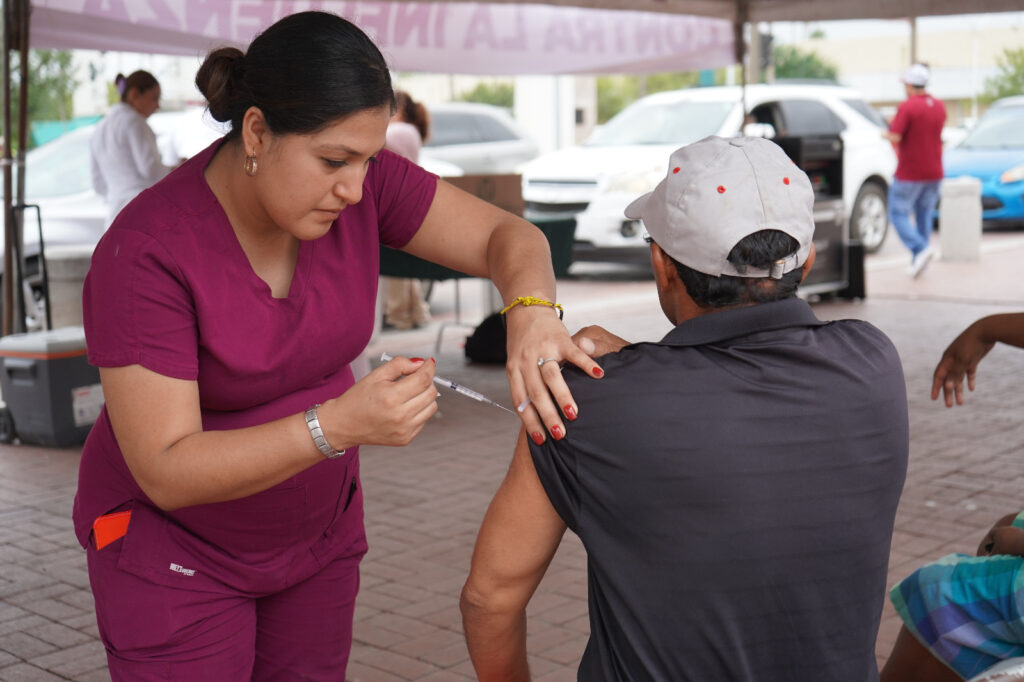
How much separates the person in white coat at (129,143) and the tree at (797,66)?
111ft

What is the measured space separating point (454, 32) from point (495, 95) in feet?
92.7

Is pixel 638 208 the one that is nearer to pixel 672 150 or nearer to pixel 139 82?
pixel 139 82

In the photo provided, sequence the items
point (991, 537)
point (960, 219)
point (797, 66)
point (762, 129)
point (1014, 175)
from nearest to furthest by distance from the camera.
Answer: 1. point (991, 537)
2. point (762, 129)
3. point (960, 219)
4. point (1014, 175)
5. point (797, 66)

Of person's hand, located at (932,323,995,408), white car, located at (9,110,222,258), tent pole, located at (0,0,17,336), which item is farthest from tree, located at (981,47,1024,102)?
person's hand, located at (932,323,995,408)

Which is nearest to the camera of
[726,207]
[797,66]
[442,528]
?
[726,207]

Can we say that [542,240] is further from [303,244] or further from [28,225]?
[28,225]

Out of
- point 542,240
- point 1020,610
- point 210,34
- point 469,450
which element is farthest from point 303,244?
point 210,34

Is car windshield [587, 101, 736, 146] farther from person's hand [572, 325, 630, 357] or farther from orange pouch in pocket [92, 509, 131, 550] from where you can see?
orange pouch in pocket [92, 509, 131, 550]

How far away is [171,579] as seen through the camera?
199cm

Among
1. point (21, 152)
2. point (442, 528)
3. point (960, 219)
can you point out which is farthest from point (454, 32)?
point (960, 219)

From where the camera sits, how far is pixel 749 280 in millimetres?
1797

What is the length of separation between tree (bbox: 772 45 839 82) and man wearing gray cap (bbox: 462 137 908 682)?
3998 cm

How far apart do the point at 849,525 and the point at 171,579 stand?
1.09 m

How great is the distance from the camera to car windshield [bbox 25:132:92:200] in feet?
35.5
